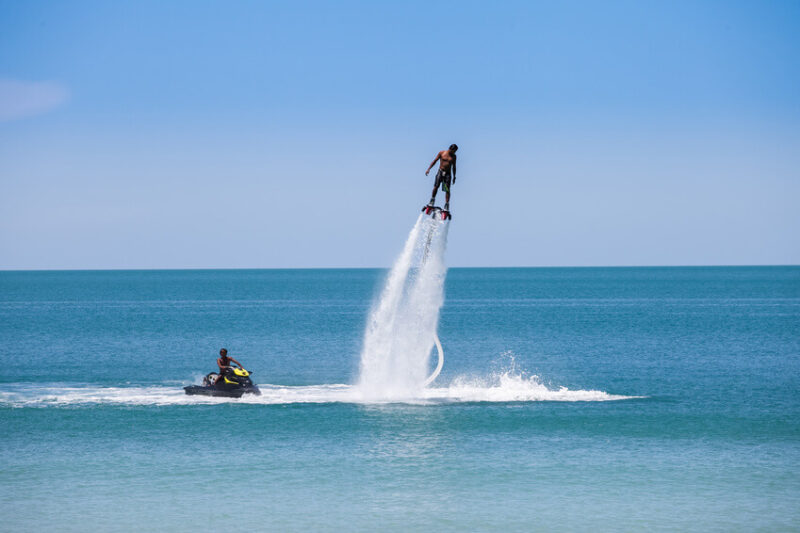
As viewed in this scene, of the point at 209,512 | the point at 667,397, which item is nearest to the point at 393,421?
the point at 209,512

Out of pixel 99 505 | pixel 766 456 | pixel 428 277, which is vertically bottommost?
pixel 99 505

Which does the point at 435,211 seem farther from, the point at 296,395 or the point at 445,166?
the point at 296,395

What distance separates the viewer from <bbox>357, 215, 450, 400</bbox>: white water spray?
40.4 m

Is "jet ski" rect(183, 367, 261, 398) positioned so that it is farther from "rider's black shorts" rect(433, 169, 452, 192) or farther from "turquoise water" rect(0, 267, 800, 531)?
"rider's black shorts" rect(433, 169, 452, 192)

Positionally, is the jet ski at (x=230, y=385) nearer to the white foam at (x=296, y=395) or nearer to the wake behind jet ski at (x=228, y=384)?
the wake behind jet ski at (x=228, y=384)

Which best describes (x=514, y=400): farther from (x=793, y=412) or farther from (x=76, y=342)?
(x=76, y=342)

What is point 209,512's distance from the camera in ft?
86.5

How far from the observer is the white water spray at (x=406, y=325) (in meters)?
40.4

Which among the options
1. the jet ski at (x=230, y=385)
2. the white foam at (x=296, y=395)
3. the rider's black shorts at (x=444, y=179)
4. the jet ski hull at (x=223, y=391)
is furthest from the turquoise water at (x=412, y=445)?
the rider's black shorts at (x=444, y=179)

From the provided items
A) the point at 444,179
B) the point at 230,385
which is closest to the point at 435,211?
the point at 444,179

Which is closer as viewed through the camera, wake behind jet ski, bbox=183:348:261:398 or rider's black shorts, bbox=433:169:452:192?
rider's black shorts, bbox=433:169:452:192

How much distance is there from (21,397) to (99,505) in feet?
72.4

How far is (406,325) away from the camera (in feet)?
A: 140

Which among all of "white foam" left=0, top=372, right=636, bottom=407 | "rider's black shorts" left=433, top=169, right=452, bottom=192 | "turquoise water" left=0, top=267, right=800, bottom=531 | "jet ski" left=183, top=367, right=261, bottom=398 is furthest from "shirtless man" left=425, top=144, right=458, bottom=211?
"jet ski" left=183, top=367, right=261, bottom=398
